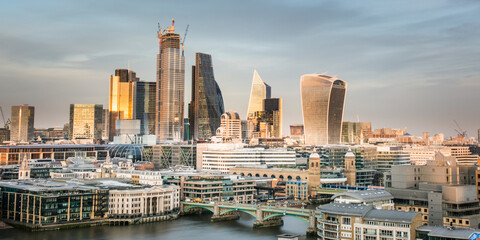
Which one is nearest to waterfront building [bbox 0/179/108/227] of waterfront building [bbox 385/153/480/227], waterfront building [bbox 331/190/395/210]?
waterfront building [bbox 331/190/395/210]

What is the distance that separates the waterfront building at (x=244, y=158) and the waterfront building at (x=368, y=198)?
81901 mm

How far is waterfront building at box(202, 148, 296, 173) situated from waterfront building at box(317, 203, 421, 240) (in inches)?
3616

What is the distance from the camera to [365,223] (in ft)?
205

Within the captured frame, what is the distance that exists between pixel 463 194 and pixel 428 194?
14.5ft

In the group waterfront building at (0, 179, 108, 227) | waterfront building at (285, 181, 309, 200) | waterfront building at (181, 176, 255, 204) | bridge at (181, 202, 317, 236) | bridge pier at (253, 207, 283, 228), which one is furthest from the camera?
waterfront building at (285, 181, 309, 200)

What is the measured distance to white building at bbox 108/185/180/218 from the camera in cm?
9031

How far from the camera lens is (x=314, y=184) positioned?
12431 cm

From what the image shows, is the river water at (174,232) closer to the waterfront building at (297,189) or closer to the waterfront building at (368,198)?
the waterfront building at (368,198)

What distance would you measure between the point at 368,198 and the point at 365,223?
11.8 metres

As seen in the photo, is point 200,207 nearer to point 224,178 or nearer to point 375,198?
point 224,178

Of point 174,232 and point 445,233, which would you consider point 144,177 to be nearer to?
point 174,232

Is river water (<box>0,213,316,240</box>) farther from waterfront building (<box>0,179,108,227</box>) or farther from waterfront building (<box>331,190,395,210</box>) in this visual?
waterfront building (<box>331,190,395,210</box>)

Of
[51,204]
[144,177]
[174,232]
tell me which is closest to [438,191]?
[174,232]

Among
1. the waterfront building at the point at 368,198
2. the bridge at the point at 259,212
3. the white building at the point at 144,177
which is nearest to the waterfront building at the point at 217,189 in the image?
the bridge at the point at 259,212
